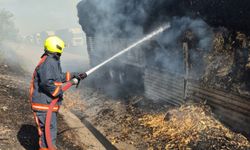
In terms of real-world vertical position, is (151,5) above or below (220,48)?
above

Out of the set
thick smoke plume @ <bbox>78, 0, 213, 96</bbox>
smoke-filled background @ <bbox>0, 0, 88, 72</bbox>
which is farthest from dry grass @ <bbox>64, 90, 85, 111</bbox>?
smoke-filled background @ <bbox>0, 0, 88, 72</bbox>

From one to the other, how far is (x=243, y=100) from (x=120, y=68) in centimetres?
701

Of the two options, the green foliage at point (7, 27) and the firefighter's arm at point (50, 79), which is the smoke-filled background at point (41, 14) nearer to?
the green foliage at point (7, 27)

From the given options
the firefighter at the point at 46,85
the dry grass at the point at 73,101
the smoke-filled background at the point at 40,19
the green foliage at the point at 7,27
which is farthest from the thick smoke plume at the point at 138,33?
the smoke-filled background at the point at 40,19

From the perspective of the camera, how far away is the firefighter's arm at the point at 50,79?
16.5 feet

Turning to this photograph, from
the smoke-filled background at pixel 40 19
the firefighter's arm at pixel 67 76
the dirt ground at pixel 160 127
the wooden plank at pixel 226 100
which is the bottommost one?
the smoke-filled background at pixel 40 19

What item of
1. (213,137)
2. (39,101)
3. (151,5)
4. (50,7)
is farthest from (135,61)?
(50,7)

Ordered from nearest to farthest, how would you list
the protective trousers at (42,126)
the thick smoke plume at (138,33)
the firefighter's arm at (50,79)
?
the firefighter's arm at (50,79) → the protective trousers at (42,126) → the thick smoke plume at (138,33)

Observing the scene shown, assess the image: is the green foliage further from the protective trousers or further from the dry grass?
the protective trousers

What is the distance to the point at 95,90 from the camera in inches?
510

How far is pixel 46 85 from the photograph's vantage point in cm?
505

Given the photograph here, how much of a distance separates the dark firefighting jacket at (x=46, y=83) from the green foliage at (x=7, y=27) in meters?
27.6

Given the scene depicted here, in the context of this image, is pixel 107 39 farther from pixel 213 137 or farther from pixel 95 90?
pixel 213 137

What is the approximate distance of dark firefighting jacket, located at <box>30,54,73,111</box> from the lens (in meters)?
5.07
